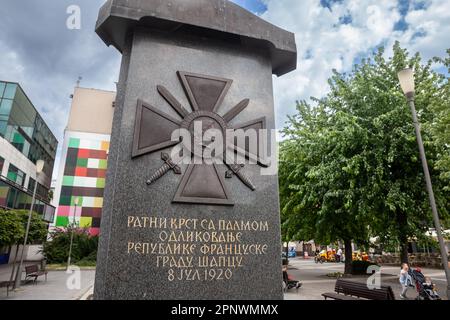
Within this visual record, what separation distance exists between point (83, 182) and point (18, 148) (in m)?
9.97

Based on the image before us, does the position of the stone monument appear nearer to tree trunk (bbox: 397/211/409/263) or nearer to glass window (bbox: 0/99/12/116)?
tree trunk (bbox: 397/211/409/263)

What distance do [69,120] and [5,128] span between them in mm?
12132

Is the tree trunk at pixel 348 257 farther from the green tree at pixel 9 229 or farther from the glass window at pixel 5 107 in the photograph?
the glass window at pixel 5 107

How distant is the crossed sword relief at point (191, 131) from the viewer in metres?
4.43

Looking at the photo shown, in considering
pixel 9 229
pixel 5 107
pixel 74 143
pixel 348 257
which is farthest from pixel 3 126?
pixel 348 257

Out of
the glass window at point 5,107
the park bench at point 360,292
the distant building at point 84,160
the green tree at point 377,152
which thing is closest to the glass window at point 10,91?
the glass window at point 5,107

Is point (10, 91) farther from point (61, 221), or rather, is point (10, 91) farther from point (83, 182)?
point (61, 221)

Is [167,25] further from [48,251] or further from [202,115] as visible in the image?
[48,251]

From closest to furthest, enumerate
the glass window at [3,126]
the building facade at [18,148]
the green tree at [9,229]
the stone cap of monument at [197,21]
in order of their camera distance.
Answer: the stone cap of monument at [197,21] < the green tree at [9,229] < the building facade at [18,148] < the glass window at [3,126]

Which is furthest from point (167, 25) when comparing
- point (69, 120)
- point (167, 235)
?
point (69, 120)

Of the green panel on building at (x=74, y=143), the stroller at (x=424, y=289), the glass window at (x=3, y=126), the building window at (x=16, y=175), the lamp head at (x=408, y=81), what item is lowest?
the stroller at (x=424, y=289)

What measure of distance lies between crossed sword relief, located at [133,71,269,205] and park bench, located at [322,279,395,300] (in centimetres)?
761

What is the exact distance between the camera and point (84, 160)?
43531 millimetres

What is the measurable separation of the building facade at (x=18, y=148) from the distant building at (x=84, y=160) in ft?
9.17
